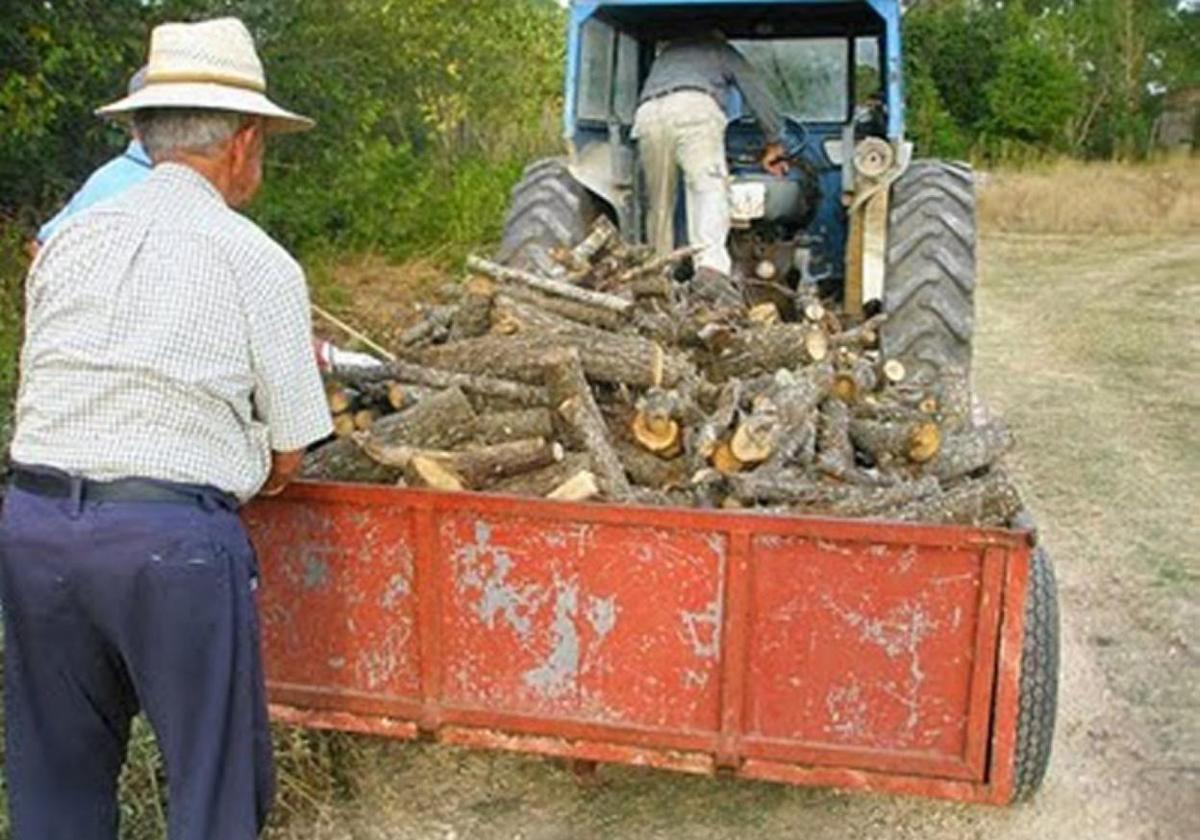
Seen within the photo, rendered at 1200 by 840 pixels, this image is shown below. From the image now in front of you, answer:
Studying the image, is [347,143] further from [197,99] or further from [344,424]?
[197,99]

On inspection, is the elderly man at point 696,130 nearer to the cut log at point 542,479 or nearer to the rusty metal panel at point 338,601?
the cut log at point 542,479

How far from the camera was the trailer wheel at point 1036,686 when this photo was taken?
3.26 meters

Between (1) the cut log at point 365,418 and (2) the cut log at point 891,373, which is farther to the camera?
(2) the cut log at point 891,373

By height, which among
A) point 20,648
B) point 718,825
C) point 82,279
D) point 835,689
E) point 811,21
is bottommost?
point 718,825

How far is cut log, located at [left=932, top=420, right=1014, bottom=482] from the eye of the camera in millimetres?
3852

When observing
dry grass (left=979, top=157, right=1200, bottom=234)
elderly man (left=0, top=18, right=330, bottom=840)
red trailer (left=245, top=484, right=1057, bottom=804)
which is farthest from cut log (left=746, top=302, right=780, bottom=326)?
dry grass (left=979, top=157, right=1200, bottom=234)

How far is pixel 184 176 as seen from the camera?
8.66ft

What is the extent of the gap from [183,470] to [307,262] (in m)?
6.93

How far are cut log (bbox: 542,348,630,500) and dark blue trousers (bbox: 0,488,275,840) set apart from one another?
105cm

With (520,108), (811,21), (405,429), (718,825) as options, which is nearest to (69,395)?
(405,429)

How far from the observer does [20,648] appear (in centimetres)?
271

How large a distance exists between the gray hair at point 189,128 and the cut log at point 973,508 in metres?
1.68

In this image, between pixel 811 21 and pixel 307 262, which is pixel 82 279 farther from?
pixel 307 262

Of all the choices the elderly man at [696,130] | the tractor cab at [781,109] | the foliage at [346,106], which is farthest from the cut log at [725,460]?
the foliage at [346,106]
